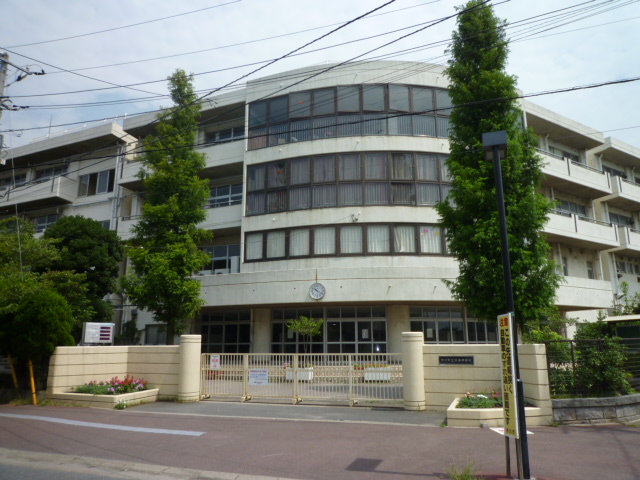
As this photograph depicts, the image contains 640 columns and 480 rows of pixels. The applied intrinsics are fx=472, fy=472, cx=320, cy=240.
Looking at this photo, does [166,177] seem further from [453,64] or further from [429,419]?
[429,419]

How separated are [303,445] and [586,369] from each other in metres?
6.68

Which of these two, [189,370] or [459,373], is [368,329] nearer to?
[189,370]

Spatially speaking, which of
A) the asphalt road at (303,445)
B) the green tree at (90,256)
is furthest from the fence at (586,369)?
the green tree at (90,256)

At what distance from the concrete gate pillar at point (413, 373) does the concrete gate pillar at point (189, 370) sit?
6.15 m

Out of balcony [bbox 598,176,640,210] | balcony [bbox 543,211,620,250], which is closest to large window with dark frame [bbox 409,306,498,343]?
balcony [bbox 543,211,620,250]

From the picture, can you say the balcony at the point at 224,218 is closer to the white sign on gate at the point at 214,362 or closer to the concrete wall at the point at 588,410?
the white sign on gate at the point at 214,362

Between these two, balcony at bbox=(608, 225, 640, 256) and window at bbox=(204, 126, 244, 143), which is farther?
balcony at bbox=(608, 225, 640, 256)

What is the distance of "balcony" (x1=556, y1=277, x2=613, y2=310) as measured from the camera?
25.0 metres

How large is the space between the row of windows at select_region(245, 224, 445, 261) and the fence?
1207cm

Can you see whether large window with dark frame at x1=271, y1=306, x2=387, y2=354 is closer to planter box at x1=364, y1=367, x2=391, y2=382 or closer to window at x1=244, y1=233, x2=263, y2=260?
window at x1=244, y1=233, x2=263, y2=260

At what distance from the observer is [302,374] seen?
13820 mm

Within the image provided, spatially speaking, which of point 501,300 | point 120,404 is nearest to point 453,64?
point 501,300

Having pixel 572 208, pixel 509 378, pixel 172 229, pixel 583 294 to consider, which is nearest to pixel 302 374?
pixel 509 378

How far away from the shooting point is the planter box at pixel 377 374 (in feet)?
42.6
